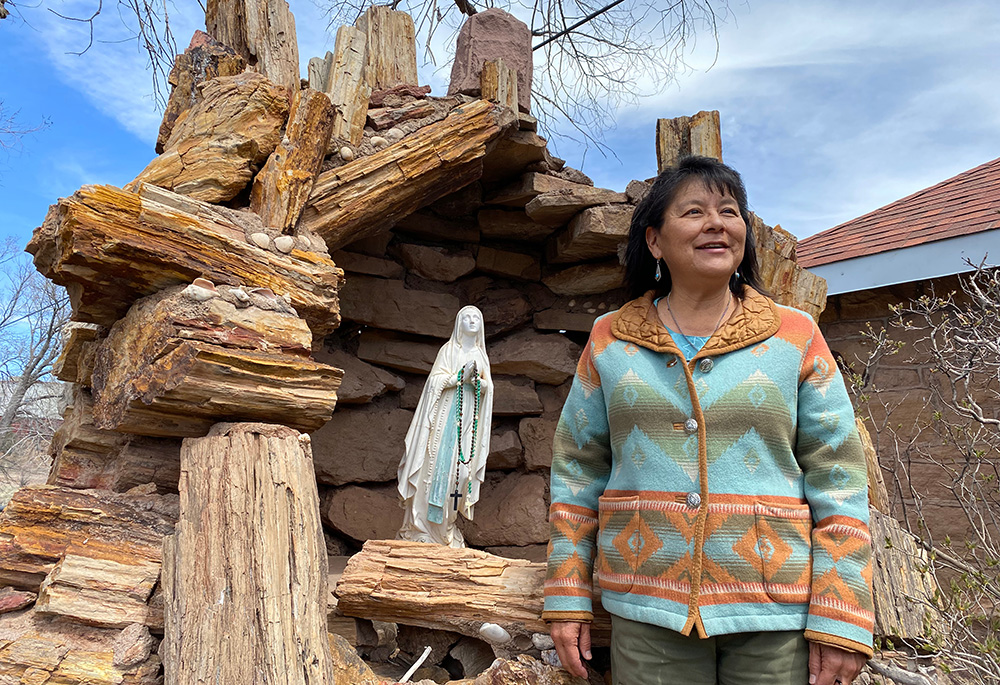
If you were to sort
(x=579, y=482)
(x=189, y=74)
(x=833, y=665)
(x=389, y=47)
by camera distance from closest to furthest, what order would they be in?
(x=833, y=665) < (x=579, y=482) < (x=189, y=74) < (x=389, y=47)

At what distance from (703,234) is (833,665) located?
1171mm

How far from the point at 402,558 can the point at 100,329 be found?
183 cm

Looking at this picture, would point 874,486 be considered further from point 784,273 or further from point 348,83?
point 348,83

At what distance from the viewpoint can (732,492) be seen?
6.50ft

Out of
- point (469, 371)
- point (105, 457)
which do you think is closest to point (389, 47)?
point (469, 371)

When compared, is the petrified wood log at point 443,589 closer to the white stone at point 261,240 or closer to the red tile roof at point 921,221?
the white stone at point 261,240

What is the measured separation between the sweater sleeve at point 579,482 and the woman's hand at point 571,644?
40 mm

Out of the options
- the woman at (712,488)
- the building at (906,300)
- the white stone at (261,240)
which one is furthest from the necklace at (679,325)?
the building at (906,300)

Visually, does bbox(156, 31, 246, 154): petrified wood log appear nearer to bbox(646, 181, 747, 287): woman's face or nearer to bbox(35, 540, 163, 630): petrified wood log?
bbox(35, 540, 163, 630): petrified wood log

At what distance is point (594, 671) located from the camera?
278 cm

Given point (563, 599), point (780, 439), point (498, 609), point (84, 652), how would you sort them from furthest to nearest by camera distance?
point (498, 609) → point (84, 652) → point (563, 599) → point (780, 439)

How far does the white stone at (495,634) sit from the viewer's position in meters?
2.85

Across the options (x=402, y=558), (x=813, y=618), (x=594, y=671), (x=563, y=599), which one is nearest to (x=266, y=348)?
(x=402, y=558)

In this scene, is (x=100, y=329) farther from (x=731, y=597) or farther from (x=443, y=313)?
(x=731, y=597)
